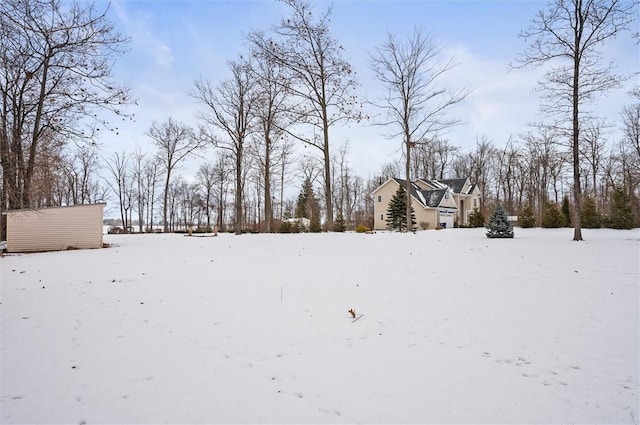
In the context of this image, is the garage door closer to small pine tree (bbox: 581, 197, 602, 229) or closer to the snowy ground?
small pine tree (bbox: 581, 197, 602, 229)

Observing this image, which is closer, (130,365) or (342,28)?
(130,365)

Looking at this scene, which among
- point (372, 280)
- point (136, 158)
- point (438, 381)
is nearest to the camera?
point (438, 381)

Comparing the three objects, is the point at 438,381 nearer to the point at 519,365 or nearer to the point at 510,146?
the point at 519,365

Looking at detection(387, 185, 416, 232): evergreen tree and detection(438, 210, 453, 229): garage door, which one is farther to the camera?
detection(438, 210, 453, 229): garage door

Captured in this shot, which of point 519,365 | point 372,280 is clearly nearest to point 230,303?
point 372,280

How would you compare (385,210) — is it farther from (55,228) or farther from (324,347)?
(324,347)

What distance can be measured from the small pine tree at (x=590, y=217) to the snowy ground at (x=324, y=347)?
19662mm

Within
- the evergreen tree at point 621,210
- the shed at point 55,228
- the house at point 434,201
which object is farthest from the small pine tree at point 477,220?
the shed at point 55,228

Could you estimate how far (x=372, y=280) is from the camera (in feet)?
23.8

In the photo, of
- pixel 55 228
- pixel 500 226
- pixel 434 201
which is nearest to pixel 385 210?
pixel 434 201

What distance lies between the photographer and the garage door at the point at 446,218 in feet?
114

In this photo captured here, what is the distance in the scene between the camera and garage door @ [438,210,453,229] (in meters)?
34.9

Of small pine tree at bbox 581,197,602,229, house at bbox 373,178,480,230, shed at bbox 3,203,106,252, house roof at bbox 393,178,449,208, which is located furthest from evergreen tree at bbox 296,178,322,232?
small pine tree at bbox 581,197,602,229

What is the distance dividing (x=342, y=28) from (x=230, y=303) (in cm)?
1542
